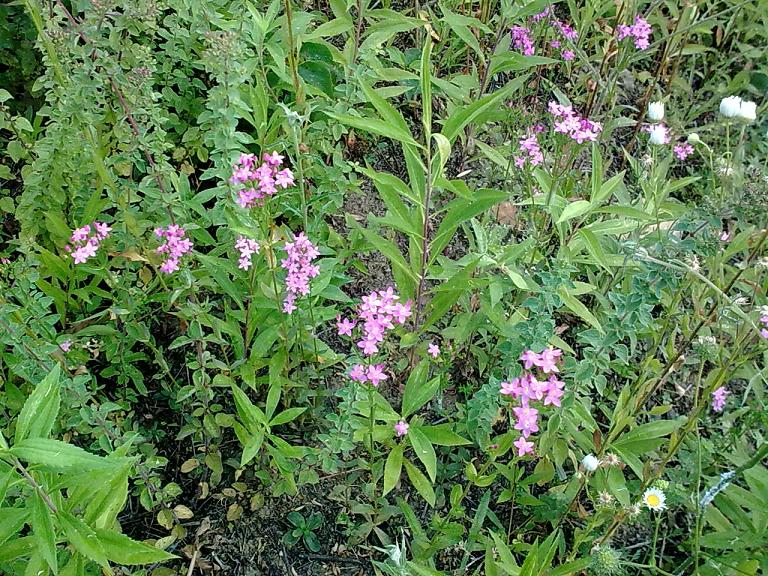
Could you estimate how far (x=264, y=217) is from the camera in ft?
5.47

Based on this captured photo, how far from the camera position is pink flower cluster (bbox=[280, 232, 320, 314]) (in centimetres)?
157

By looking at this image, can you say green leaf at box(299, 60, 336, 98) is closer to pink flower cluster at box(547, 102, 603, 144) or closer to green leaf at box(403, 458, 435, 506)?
pink flower cluster at box(547, 102, 603, 144)

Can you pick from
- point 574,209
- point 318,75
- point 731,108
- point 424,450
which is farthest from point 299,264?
point 731,108

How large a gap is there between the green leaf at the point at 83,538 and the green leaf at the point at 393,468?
26.2 inches

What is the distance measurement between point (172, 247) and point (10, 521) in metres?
0.70

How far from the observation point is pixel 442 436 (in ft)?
5.44

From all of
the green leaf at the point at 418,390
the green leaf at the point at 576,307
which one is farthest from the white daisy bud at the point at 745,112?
the green leaf at the point at 418,390

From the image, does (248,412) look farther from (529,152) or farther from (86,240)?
(529,152)

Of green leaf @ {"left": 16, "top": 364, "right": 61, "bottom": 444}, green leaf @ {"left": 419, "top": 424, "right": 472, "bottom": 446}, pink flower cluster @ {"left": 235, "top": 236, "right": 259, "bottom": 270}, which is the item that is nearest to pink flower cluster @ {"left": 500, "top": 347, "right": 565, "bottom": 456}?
green leaf @ {"left": 419, "top": 424, "right": 472, "bottom": 446}

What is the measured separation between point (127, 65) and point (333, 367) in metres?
1.05

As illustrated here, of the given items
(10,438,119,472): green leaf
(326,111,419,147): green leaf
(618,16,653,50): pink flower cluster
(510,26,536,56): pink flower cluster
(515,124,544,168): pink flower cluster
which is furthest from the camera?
(510,26,536,56): pink flower cluster

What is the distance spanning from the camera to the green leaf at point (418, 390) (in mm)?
1663

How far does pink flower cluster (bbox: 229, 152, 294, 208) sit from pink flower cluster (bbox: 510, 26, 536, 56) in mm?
1332

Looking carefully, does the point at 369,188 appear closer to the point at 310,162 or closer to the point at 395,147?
the point at 395,147
